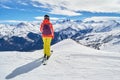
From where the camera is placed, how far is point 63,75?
12430 mm

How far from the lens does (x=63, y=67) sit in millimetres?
14250

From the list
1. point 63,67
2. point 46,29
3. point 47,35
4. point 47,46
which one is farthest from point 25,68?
point 46,29

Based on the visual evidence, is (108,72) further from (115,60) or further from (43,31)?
(43,31)

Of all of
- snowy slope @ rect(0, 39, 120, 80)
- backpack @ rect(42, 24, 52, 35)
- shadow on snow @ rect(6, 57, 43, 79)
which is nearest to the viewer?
snowy slope @ rect(0, 39, 120, 80)

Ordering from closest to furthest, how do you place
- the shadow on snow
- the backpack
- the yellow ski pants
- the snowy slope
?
the snowy slope → the shadow on snow → the yellow ski pants → the backpack

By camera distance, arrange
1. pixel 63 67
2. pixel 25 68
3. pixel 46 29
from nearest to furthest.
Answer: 1. pixel 63 67
2. pixel 25 68
3. pixel 46 29

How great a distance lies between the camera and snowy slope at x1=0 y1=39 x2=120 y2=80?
12.2 m

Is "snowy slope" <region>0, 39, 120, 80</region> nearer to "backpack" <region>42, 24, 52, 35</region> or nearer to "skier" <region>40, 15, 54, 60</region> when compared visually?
"skier" <region>40, 15, 54, 60</region>

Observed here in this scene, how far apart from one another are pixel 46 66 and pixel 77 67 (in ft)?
6.41

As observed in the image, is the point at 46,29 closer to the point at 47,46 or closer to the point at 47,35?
the point at 47,35

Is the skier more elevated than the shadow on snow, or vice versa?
the skier

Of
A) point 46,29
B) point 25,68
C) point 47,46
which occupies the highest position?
point 46,29

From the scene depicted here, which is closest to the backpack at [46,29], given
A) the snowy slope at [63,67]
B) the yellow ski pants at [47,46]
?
the yellow ski pants at [47,46]

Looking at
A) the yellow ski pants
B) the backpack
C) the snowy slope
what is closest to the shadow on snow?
the snowy slope
